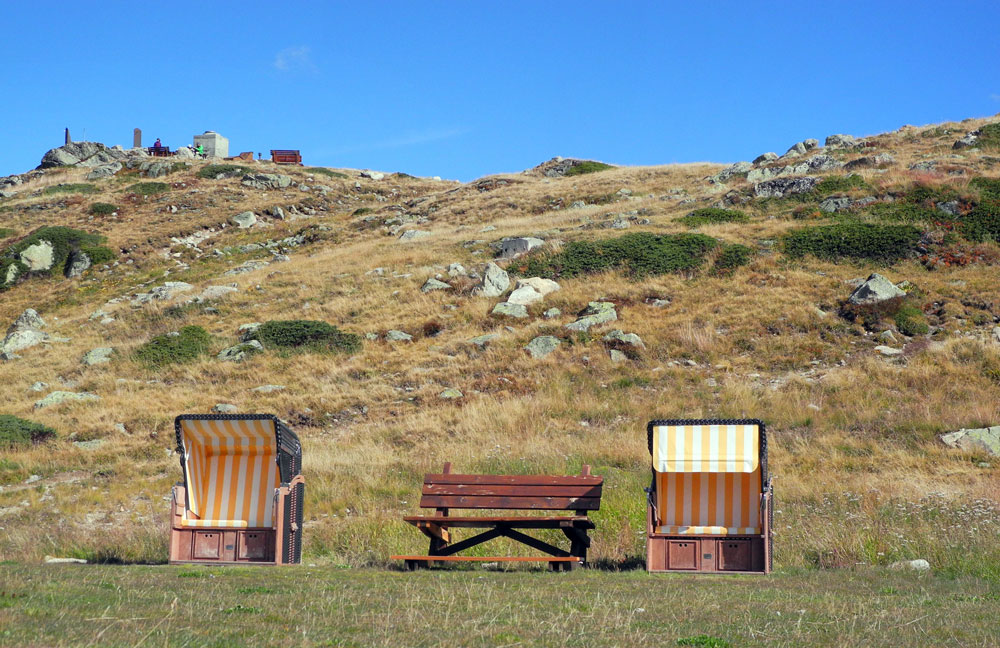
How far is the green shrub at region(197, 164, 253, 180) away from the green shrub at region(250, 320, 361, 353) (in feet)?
141

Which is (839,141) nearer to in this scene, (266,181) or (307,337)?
(307,337)

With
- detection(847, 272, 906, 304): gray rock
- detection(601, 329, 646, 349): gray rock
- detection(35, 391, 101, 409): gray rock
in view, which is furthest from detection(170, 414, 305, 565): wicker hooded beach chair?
detection(847, 272, 906, 304): gray rock

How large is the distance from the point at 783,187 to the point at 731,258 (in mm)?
10726

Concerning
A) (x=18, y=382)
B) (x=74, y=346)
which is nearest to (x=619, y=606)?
(x=18, y=382)

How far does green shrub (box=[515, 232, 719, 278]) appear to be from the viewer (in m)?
29.2

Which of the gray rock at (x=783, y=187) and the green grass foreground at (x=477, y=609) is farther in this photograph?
the gray rock at (x=783, y=187)

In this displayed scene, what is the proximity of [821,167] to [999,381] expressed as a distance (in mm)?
24023

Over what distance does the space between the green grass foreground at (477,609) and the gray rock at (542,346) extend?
547 inches

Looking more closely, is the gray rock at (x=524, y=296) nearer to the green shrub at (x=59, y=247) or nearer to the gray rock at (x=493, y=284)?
the gray rock at (x=493, y=284)

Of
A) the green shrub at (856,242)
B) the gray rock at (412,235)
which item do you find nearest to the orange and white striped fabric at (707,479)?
the green shrub at (856,242)

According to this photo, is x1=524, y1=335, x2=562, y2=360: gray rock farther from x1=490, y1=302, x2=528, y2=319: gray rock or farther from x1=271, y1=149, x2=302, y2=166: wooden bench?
x1=271, y1=149, x2=302, y2=166: wooden bench

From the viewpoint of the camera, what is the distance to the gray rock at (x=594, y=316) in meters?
24.2

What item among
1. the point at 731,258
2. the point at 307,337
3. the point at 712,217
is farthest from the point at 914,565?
the point at 712,217

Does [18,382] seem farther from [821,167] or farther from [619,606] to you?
[821,167]
